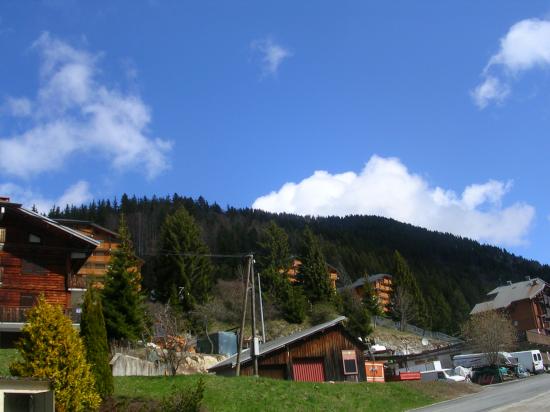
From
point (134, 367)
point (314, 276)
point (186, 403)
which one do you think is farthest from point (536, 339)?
point (186, 403)

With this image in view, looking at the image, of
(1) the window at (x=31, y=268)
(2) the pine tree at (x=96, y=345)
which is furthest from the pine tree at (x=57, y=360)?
(1) the window at (x=31, y=268)

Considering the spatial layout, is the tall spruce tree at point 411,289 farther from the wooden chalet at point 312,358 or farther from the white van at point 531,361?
the wooden chalet at point 312,358

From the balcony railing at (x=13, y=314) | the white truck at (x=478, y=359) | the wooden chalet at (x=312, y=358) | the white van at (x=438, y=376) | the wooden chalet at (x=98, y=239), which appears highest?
the wooden chalet at (x=98, y=239)

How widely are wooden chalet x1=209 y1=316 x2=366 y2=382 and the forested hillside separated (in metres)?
39.2

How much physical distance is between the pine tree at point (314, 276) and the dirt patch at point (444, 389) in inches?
1402

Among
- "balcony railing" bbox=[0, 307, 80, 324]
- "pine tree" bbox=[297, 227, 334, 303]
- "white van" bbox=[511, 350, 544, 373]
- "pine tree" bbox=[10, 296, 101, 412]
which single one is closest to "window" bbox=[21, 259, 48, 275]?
"balcony railing" bbox=[0, 307, 80, 324]

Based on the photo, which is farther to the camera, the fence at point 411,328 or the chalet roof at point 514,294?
the chalet roof at point 514,294

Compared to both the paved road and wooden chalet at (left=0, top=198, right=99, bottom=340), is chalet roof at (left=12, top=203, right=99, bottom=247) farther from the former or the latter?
the paved road

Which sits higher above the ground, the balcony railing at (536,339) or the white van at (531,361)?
the balcony railing at (536,339)

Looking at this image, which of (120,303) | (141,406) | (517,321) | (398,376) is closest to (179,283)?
(120,303)

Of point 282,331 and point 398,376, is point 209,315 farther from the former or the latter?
point 398,376

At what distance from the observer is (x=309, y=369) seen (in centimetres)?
3984

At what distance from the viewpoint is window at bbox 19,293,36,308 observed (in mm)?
39844

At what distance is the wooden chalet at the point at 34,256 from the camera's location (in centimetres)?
3991
